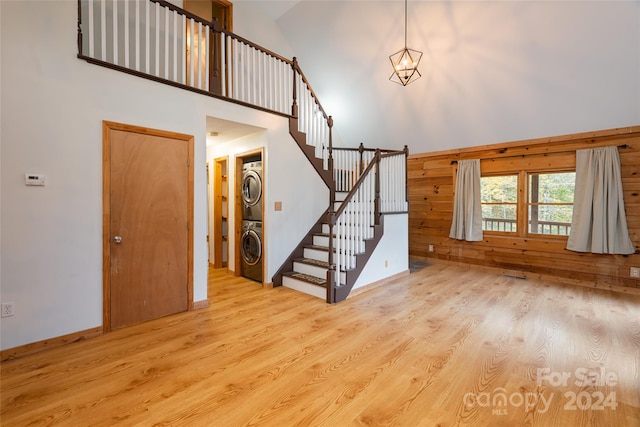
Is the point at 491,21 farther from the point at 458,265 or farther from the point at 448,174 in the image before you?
the point at 458,265

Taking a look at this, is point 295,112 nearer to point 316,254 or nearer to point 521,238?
point 316,254

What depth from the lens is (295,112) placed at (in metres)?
4.37

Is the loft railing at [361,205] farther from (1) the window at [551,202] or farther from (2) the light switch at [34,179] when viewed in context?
(2) the light switch at [34,179]

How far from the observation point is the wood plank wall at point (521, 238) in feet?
13.4

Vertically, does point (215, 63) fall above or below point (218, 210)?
above

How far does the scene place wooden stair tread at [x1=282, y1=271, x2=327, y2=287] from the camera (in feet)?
12.5

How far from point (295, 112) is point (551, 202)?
4696 mm

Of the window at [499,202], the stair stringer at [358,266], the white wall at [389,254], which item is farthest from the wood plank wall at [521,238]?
the stair stringer at [358,266]

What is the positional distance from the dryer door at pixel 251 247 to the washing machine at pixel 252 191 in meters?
0.27

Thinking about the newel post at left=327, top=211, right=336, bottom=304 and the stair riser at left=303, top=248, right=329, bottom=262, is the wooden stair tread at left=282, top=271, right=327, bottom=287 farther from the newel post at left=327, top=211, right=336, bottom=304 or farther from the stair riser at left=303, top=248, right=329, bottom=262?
the stair riser at left=303, top=248, right=329, bottom=262

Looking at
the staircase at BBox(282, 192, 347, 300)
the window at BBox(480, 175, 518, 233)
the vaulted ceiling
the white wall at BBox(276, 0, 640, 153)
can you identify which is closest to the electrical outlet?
the staircase at BBox(282, 192, 347, 300)

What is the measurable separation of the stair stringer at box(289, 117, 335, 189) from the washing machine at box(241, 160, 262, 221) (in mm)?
710

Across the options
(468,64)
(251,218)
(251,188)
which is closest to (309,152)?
(251,188)

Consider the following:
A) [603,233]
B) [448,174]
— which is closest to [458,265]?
[448,174]
